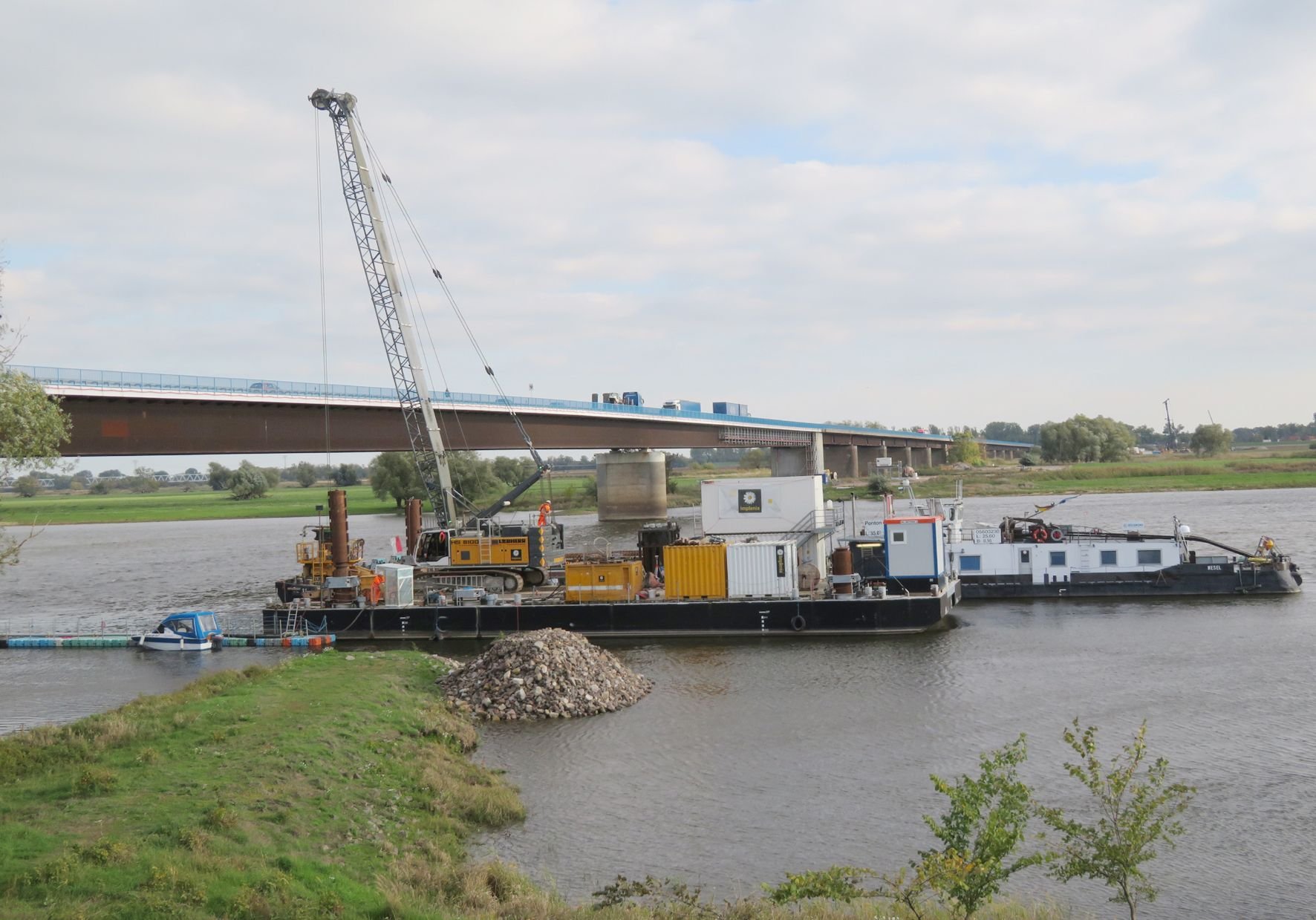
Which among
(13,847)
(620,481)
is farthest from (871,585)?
(620,481)

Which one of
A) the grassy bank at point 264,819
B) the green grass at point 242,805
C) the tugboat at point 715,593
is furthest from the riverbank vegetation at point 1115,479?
the grassy bank at point 264,819

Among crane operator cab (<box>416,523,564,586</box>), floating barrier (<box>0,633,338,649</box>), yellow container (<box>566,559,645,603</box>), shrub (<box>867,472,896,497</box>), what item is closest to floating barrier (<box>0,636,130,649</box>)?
floating barrier (<box>0,633,338,649</box>)

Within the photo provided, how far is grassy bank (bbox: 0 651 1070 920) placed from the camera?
14.4 metres

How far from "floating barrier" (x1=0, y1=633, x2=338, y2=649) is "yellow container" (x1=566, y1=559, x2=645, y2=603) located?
1176 cm

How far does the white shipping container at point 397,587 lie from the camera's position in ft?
161

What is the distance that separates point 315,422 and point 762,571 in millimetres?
36324

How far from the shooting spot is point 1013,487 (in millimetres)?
149500

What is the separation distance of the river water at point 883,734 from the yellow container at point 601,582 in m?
2.85

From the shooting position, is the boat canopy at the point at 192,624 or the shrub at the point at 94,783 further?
the boat canopy at the point at 192,624

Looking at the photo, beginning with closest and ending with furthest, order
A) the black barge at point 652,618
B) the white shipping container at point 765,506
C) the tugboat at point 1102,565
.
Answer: the black barge at point 652,618 → the white shipping container at point 765,506 → the tugboat at point 1102,565

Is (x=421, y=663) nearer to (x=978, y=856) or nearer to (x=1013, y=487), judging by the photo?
(x=978, y=856)

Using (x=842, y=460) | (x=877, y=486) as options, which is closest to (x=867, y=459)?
(x=842, y=460)

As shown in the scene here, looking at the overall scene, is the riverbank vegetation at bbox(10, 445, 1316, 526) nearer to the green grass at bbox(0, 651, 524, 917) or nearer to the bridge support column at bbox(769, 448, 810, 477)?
the bridge support column at bbox(769, 448, 810, 477)

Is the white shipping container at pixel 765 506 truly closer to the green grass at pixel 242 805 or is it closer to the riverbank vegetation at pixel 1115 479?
the green grass at pixel 242 805
